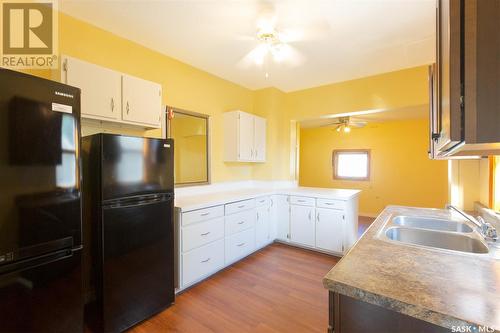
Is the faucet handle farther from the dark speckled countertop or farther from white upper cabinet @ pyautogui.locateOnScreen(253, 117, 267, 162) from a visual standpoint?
white upper cabinet @ pyautogui.locateOnScreen(253, 117, 267, 162)

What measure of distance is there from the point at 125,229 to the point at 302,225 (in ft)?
8.21

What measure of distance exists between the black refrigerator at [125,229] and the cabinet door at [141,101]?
1.48 ft

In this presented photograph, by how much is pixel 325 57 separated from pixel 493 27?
8.38ft

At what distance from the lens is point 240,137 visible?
3467 mm

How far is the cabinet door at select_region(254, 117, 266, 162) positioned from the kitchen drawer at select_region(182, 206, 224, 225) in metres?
1.37

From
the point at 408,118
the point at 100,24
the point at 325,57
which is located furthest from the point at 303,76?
the point at 408,118

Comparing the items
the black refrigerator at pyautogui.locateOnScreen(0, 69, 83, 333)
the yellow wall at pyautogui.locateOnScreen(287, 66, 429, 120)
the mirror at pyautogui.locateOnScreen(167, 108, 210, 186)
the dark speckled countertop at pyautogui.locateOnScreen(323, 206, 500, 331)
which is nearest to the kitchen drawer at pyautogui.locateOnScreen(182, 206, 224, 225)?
the mirror at pyautogui.locateOnScreen(167, 108, 210, 186)

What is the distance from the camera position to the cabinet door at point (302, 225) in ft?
11.1

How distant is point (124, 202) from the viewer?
1.77m

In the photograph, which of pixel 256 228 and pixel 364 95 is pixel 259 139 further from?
pixel 364 95

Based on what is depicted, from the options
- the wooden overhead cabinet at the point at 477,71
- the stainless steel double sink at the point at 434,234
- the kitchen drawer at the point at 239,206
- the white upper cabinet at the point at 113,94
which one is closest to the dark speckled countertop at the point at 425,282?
the stainless steel double sink at the point at 434,234

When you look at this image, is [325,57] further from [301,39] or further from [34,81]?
[34,81]

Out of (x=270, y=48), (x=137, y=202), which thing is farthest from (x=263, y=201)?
(x=270, y=48)

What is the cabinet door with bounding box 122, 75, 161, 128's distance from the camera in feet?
7.08
